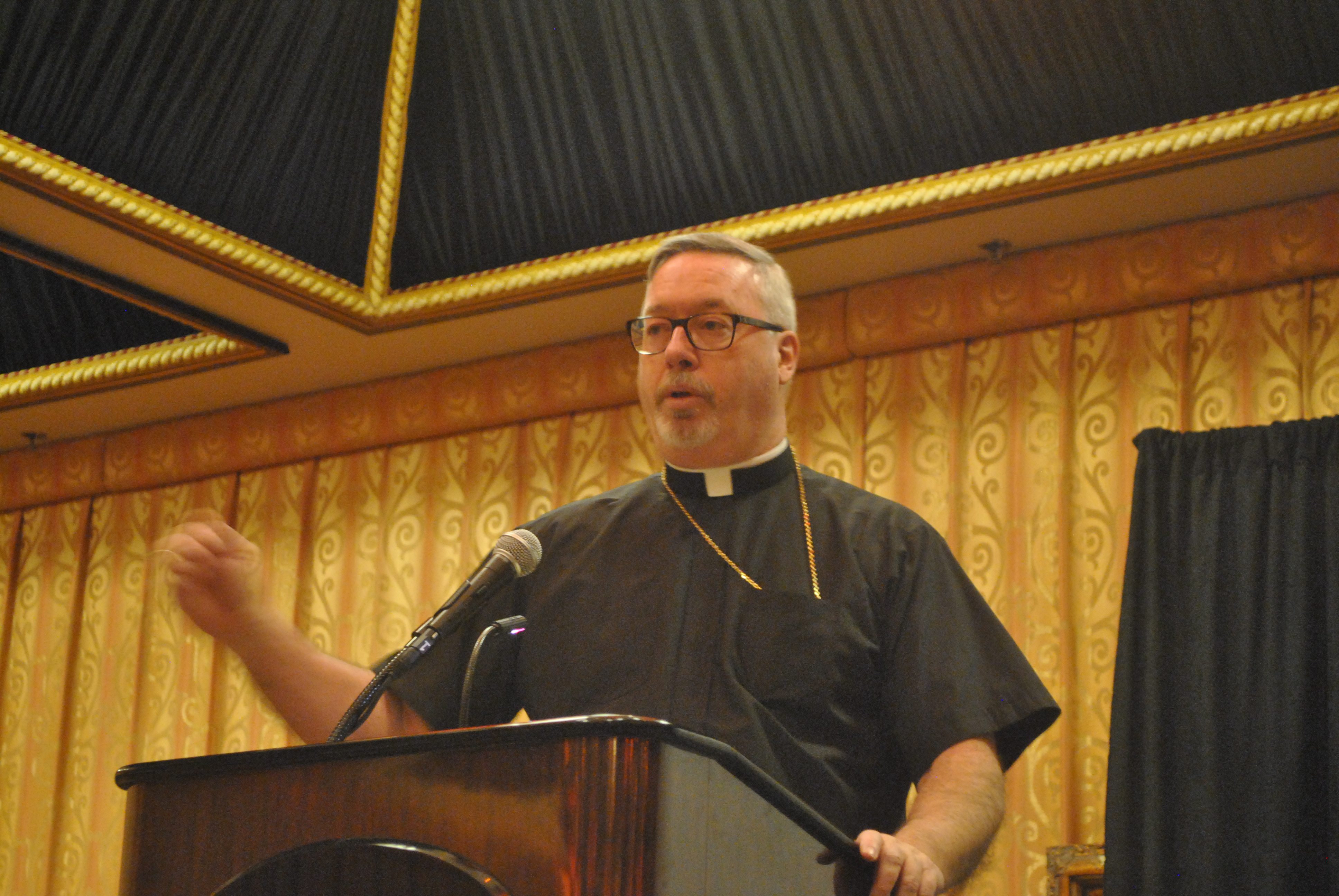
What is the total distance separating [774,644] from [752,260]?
0.64m

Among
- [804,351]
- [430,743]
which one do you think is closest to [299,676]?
[430,743]

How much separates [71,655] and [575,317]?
8.56 ft

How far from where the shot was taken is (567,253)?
14.0ft

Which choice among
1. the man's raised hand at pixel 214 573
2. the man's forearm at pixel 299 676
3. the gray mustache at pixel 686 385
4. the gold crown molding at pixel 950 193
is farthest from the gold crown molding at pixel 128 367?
the man's raised hand at pixel 214 573

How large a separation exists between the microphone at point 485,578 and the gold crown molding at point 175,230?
244cm

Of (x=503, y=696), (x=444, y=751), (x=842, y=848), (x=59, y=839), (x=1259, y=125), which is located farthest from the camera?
(x=59, y=839)

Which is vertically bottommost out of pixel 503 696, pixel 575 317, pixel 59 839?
pixel 59 839

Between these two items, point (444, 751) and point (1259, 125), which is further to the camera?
point (1259, 125)

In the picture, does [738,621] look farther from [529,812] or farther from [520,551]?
[529,812]

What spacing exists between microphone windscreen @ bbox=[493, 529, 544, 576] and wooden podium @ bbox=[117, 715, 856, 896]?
395 millimetres

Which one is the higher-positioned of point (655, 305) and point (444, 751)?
point (655, 305)

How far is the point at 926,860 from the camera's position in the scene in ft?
4.98

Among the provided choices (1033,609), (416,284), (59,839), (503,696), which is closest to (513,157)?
(416,284)

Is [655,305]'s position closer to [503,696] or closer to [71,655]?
[503,696]
